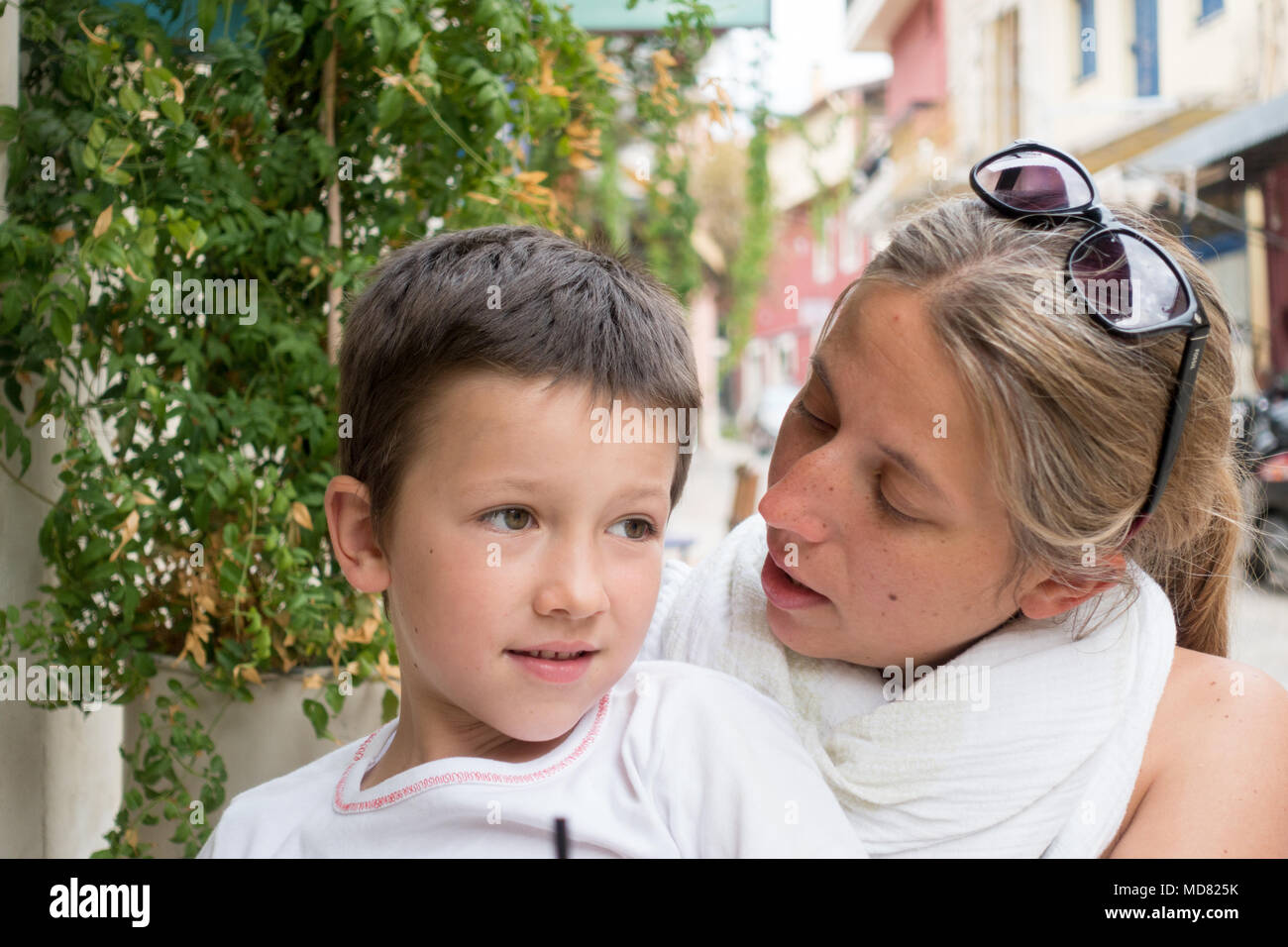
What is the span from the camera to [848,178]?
24.0ft

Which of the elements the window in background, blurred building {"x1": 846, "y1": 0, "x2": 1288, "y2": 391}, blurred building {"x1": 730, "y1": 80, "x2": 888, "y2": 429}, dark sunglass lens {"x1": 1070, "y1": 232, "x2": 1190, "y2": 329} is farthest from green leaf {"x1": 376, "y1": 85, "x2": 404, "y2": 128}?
blurred building {"x1": 730, "y1": 80, "x2": 888, "y2": 429}

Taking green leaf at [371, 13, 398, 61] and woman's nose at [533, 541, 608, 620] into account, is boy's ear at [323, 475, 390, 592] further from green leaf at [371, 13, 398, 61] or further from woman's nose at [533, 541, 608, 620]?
green leaf at [371, 13, 398, 61]

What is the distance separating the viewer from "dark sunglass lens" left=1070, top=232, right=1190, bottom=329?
1156 millimetres

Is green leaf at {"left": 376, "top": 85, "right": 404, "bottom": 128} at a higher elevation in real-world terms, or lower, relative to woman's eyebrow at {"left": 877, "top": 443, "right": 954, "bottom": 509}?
higher

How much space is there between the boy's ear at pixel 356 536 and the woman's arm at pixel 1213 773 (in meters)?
0.82

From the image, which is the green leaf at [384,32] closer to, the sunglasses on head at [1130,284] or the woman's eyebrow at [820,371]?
the woman's eyebrow at [820,371]

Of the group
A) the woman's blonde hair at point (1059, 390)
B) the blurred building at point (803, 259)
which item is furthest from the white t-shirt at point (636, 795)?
the blurred building at point (803, 259)

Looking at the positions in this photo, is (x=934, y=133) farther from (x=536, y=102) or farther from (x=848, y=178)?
(x=536, y=102)

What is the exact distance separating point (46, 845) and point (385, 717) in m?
0.77

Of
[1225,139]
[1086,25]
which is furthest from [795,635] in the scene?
[1086,25]

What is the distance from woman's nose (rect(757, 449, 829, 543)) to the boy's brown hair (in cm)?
14

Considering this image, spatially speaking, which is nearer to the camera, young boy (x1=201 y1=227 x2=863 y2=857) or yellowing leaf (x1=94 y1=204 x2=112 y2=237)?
young boy (x1=201 y1=227 x2=863 y2=857)
